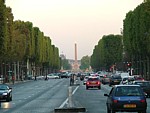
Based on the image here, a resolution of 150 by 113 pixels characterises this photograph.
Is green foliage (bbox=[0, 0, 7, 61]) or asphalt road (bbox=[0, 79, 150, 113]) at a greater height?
green foliage (bbox=[0, 0, 7, 61])

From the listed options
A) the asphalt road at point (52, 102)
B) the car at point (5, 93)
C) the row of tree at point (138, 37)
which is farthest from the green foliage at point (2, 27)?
the car at point (5, 93)

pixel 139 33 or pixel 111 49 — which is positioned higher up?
pixel 111 49

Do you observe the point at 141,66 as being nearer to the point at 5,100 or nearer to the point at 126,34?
the point at 126,34

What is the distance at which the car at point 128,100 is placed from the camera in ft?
85.5

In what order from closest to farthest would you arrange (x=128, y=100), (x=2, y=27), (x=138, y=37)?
(x=128, y=100)
(x=2, y=27)
(x=138, y=37)

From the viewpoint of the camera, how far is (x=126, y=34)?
368ft

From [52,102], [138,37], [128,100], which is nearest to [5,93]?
[52,102]

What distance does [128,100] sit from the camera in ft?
85.5

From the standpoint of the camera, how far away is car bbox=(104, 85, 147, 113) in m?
26.0

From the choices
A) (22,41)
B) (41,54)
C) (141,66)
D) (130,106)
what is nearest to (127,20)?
(141,66)

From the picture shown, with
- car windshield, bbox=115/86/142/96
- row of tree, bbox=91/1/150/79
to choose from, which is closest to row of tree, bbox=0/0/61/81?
row of tree, bbox=91/1/150/79

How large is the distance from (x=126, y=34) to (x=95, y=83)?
39.1 metres

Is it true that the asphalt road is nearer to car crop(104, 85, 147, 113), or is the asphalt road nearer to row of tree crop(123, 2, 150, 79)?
car crop(104, 85, 147, 113)

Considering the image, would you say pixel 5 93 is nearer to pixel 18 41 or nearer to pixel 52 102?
pixel 52 102
